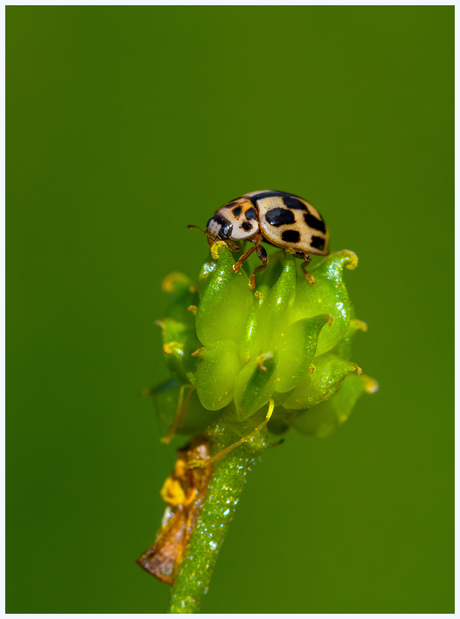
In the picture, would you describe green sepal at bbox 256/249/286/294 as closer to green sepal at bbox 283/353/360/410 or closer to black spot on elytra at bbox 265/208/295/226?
green sepal at bbox 283/353/360/410

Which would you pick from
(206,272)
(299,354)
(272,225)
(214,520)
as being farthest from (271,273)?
(214,520)

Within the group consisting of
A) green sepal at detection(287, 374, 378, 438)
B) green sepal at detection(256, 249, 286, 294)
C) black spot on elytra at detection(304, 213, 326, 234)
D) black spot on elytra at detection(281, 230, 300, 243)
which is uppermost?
black spot on elytra at detection(304, 213, 326, 234)

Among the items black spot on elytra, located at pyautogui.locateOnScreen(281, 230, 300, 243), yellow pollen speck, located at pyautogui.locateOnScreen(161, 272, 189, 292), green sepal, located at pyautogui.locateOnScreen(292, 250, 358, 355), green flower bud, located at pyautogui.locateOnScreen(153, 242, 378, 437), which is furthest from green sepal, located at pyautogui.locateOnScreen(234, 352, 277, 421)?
black spot on elytra, located at pyautogui.locateOnScreen(281, 230, 300, 243)

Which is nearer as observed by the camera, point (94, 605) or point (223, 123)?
point (94, 605)

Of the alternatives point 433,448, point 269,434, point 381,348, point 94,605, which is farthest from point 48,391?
point 269,434

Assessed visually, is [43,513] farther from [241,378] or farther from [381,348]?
[241,378]

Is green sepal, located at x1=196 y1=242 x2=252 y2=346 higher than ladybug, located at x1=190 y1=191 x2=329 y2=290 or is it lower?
lower
